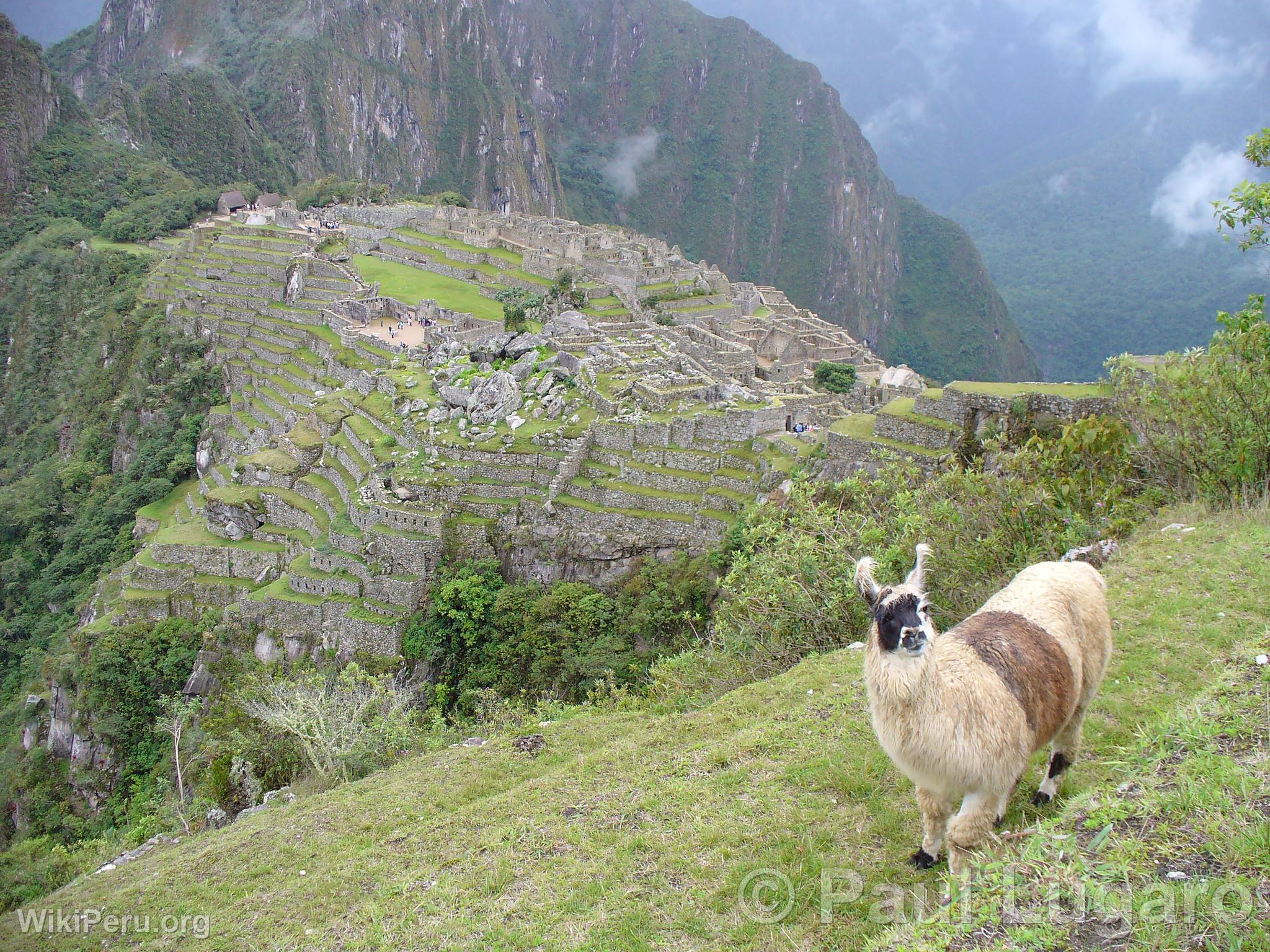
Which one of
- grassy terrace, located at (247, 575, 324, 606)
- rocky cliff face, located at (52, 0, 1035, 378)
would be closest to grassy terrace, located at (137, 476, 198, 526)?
grassy terrace, located at (247, 575, 324, 606)

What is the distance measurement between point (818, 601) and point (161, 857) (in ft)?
24.5

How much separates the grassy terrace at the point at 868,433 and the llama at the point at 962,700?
29.1 ft

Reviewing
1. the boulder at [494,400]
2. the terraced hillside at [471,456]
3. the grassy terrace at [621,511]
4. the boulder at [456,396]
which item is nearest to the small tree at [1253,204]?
the terraced hillside at [471,456]

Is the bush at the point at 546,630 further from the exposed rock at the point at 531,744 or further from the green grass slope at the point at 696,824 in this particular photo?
the green grass slope at the point at 696,824

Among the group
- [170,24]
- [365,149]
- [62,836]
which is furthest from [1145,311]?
[170,24]

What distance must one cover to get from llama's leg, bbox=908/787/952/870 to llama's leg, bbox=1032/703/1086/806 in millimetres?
665

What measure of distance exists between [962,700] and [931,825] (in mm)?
767

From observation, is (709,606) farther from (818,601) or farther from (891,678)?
(891,678)

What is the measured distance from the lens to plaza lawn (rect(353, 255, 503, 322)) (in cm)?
3516

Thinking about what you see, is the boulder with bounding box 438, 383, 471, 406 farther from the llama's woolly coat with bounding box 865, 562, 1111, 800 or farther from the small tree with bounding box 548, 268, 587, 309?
the llama's woolly coat with bounding box 865, 562, 1111, 800

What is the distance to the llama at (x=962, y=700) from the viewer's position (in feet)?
13.3

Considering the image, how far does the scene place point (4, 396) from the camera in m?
47.8

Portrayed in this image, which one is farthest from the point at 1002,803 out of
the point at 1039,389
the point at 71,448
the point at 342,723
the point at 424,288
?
the point at 71,448

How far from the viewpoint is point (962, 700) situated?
4.09m
